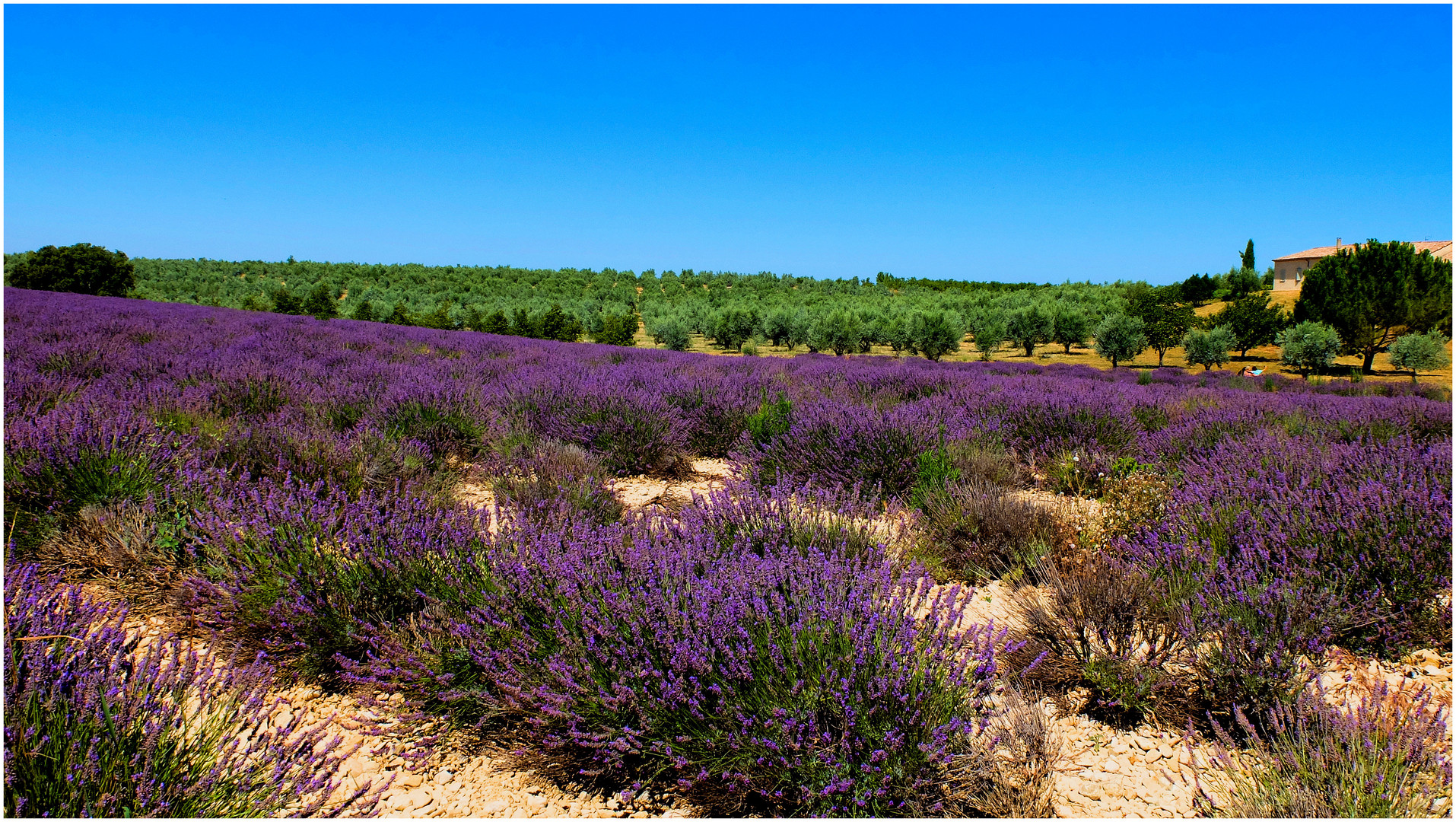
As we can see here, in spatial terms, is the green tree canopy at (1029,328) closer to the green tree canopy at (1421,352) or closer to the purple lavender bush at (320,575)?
the green tree canopy at (1421,352)

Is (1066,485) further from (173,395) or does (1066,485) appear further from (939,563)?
(173,395)

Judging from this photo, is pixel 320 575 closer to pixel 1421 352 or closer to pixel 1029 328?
pixel 1421 352

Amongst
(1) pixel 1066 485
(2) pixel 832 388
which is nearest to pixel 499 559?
(1) pixel 1066 485

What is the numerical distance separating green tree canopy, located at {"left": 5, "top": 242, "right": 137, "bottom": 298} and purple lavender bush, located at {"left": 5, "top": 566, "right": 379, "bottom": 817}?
121 feet

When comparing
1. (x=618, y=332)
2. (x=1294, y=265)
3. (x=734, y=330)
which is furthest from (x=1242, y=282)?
(x=618, y=332)

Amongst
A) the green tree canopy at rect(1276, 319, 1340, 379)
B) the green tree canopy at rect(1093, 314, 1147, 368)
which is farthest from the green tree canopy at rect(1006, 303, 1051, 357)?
the green tree canopy at rect(1276, 319, 1340, 379)

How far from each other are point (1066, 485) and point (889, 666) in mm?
3419

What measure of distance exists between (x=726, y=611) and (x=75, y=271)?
132 ft

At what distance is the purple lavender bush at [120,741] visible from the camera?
1.31 m

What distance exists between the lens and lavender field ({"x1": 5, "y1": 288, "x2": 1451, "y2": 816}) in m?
1.61

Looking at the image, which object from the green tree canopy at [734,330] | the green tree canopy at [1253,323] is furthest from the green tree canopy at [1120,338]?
the green tree canopy at [734,330]

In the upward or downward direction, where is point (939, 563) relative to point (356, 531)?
downward

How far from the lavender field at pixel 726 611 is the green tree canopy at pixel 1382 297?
1331 inches

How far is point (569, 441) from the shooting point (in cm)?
499
